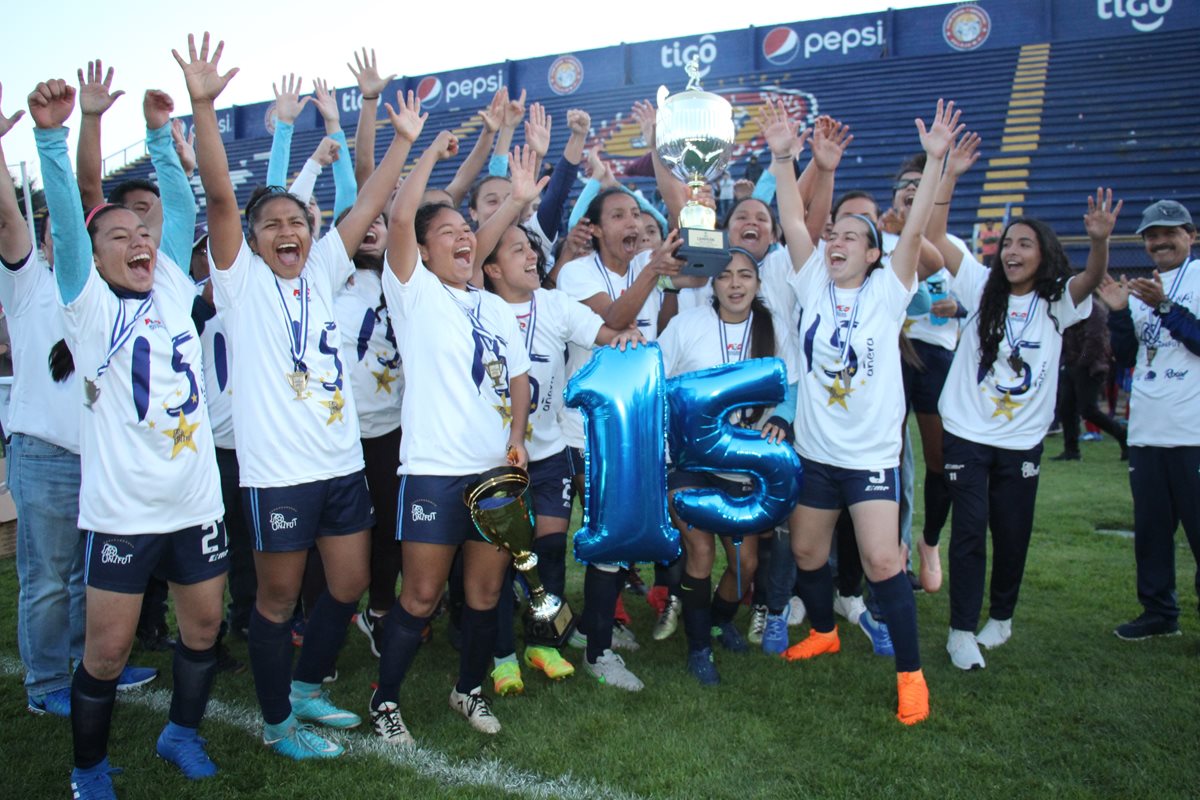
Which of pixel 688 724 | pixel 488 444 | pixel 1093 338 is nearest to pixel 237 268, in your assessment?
pixel 488 444

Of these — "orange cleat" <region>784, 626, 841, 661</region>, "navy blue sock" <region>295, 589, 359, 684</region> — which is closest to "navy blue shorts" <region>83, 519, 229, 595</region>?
"navy blue sock" <region>295, 589, 359, 684</region>

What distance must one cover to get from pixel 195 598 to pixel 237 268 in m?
1.09

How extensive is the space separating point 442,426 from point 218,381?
4.20 ft

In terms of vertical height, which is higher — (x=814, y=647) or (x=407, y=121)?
(x=407, y=121)

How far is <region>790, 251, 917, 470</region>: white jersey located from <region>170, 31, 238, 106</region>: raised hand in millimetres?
2404

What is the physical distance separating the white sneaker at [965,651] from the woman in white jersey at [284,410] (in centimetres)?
257

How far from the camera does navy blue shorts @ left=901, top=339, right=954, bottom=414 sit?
506 cm

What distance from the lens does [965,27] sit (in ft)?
67.7

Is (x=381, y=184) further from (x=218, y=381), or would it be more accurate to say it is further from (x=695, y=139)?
(x=695, y=139)

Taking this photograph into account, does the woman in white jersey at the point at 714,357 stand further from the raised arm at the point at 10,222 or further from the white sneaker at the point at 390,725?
the raised arm at the point at 10,222

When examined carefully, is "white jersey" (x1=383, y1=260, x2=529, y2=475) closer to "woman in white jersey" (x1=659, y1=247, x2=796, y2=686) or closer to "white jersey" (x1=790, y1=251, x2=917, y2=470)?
"woman in white jersey" (x1=659, y1=247, x2=796, y2=686)

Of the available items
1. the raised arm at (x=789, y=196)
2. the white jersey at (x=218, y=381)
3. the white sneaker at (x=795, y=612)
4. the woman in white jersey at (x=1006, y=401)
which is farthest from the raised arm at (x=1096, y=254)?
the white jersey at (x=218, y=381)

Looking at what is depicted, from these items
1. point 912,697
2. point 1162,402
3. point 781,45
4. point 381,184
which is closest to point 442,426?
point 381,184

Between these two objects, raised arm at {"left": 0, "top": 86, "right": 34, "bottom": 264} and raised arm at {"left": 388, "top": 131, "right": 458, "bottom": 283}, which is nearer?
raised arm at {"left": 0, "top": 86, "right": 34, "bottom": 264}
